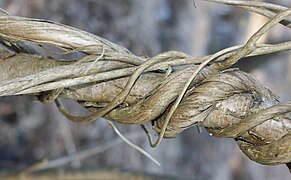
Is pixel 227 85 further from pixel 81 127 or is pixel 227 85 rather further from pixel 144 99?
pixel 81 127

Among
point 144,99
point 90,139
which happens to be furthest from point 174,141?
point 144,99

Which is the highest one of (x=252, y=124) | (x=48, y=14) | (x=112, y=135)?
(x=48, y=14)

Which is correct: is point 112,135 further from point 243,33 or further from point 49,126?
point 243,33

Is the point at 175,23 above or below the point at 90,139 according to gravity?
above

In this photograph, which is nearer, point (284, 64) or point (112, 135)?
point (112, 135)

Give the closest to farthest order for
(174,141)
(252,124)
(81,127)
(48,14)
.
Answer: (252,124) → (48,14) → (81,127) → (174,141)

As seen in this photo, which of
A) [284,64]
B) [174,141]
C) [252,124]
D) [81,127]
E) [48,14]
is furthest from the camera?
[284,64]

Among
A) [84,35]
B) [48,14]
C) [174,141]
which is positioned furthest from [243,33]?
[84,35]
